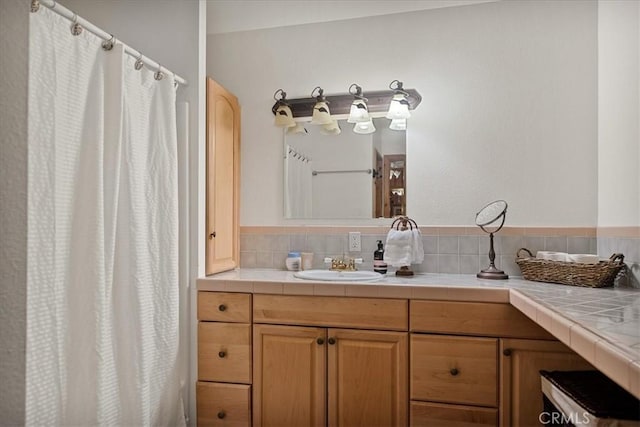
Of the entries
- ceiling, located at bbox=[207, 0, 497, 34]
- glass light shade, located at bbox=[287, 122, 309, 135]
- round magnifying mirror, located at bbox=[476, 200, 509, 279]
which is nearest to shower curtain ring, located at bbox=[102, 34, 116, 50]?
ceiling, located at bbox=[207, 0, 497, 34]

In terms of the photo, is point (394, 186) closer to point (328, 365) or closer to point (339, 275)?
point (339, 275)

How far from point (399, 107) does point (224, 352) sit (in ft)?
5.26

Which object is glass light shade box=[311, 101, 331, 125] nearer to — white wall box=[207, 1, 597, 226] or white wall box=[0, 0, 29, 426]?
white wall box=[207, 1, 597, 226]

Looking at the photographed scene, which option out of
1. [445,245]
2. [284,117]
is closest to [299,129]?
[284,117]

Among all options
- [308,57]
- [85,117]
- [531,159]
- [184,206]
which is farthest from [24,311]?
[531,159]

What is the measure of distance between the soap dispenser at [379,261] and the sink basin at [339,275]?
0.12 feet

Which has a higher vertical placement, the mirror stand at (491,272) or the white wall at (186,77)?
the white wall at (186,77)

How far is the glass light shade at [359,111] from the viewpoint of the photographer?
2.38 m

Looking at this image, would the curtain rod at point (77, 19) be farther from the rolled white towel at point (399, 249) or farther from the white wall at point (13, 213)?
the rolled white towel at point (399, 249)

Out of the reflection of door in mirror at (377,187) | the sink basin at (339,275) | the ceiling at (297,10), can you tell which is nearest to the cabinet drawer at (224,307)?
the sink basin at (339,275)

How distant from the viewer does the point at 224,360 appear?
2006 millimetres

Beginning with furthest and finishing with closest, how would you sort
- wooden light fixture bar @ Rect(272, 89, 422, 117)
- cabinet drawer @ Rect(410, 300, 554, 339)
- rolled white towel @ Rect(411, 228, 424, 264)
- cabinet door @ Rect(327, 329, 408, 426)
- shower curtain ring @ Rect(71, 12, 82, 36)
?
wooden light fixture bar @ Rect(272, 89, 422, 117) < rolled white towel @ Rect(411, 228, 424, 264) < cabinet door @ Rect(327, 329, 408, 426) < cabinet drawer @ Rect(410, 300, 554, 339) < shower curtain ring @ Rect(71, 12, 82, 36)

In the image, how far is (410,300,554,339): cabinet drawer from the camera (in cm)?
170

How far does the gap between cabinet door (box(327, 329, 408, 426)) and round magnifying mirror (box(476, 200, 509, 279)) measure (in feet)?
1.97
